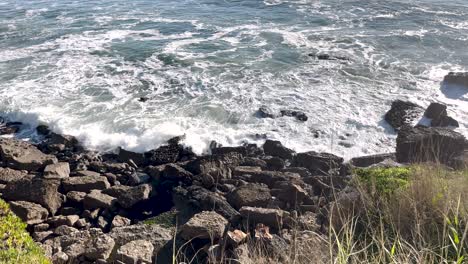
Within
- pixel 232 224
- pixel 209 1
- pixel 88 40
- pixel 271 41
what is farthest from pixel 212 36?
pixel 232 224

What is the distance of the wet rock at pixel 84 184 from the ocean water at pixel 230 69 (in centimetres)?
205

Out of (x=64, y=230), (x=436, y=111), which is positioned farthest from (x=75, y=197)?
(x=436, y=111)

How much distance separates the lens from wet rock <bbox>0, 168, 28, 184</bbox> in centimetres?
1030

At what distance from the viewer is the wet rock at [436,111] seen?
13.0 m

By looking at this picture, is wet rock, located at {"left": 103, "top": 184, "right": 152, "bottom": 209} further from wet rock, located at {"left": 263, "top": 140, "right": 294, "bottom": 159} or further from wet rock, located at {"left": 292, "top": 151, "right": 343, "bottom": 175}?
wet rock, located at {"left": 292, "top": 151, "right": 343, "bottom": 175}

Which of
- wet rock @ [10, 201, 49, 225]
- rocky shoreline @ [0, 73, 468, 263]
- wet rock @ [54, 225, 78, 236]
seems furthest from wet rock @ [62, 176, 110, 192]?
wet rock @ [54, 225, 78, 236]

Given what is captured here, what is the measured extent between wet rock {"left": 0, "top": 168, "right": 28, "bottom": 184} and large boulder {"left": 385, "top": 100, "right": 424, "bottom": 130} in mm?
10332

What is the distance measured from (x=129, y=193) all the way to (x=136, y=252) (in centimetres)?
271

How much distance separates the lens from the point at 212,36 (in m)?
21.8

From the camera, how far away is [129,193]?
32.2ft

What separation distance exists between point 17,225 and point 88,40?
1698 centimetres

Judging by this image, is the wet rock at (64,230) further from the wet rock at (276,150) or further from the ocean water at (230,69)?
the wet rock at (276,150)

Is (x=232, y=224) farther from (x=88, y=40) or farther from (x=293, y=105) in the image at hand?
(x=88, y=40)

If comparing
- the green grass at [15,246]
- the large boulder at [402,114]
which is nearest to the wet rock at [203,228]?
the green grass at [15,246]
